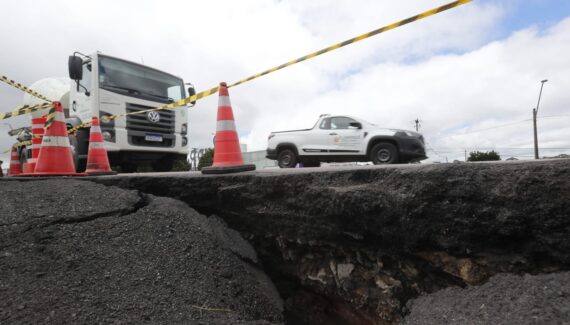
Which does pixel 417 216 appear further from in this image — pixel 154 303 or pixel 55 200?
pixel 55 200

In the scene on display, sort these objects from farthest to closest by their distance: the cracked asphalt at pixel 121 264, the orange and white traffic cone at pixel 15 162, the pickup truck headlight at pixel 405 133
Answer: the orange and white traffic cone at pixel 15 162 < the pickup truck headlight at pixel 405 133 < the cracked asphalt at pixel 121 264

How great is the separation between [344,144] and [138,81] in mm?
5011

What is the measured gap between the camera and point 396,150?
7.66 metres

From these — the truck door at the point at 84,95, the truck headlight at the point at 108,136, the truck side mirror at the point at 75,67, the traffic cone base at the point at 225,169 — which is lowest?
the traffic cone base at the point at 225,169

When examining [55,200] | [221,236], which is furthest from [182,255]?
[55,200]

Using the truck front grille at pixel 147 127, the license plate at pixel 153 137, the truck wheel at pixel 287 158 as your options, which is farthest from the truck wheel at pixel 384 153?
the license plate at pixel 153 137

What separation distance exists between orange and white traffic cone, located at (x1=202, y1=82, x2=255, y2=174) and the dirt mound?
191 centimetres

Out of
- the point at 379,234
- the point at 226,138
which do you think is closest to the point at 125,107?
the point at 226,138

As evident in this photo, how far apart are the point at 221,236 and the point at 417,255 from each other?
1317mm

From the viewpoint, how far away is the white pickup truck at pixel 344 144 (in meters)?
7.61

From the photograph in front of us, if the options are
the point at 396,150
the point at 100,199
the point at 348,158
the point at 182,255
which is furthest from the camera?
the point at 348,158

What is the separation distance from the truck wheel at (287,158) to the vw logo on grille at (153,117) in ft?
10.9

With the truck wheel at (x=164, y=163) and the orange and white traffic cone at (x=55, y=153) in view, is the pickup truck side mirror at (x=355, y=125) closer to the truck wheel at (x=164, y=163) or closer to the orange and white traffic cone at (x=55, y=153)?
the truck wheel at (x=164, y=163)

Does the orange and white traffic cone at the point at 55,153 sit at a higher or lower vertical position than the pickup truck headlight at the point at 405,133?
lower
